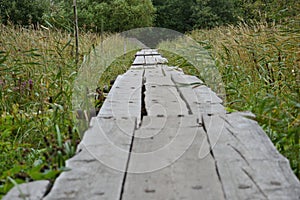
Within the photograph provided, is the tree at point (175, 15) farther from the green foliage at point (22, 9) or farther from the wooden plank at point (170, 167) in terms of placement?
the wooden plank at point (170, 167)

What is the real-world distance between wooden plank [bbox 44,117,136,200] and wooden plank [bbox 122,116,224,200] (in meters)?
0.04

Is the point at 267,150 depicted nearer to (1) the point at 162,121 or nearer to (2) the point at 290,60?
(1) the point at 162,121

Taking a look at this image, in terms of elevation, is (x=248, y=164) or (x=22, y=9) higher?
(x=22, y=9)

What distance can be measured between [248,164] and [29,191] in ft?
2.46

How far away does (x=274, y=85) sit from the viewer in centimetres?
270

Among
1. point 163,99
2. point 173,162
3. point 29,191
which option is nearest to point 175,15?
point 163,99

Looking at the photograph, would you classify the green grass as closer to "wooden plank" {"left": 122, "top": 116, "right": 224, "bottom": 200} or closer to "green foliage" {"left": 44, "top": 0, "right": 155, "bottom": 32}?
"wooden plank" {"left": 122, "top": 116, "right": 224, "bottom": 200}

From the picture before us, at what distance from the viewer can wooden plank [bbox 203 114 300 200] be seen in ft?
3.55

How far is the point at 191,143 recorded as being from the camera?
147cm

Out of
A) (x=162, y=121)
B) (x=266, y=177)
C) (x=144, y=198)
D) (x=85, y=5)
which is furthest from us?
(x=85, y=5)

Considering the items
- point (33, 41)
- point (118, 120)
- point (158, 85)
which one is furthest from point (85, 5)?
point (118, 120)

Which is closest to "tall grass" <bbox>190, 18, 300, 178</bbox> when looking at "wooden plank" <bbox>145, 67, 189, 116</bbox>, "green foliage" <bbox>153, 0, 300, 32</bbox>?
"wooden plank" <bbox>145, 67, 189, 116</bbox>

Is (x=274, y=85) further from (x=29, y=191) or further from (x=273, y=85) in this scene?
(x=29, y=191)

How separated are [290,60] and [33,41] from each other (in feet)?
9.54
